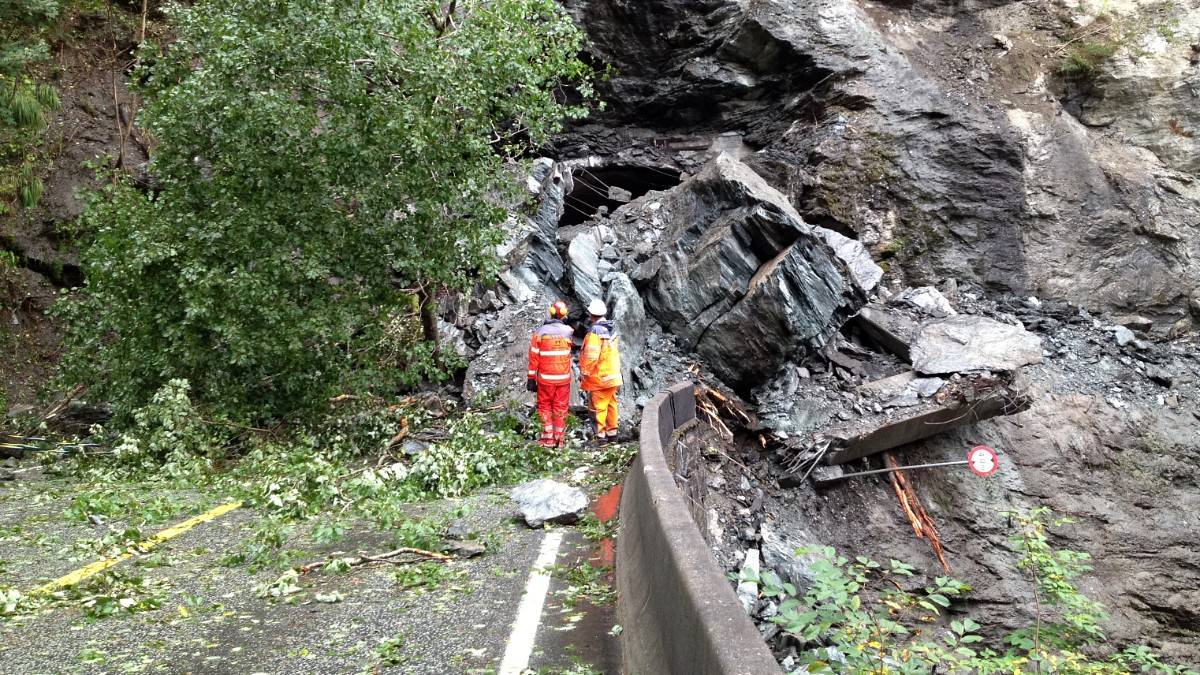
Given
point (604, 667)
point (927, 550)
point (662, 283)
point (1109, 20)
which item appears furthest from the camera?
point (1109, 20)

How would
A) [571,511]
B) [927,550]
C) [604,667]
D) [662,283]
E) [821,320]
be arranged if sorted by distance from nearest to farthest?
[604,667] < [571,511] < [927,550] < [821,320] < [662,283]

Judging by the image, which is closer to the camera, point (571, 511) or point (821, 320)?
point (571, 511)

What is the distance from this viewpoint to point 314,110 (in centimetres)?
970

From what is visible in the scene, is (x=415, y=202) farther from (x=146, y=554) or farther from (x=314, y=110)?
(x=146, y=554)

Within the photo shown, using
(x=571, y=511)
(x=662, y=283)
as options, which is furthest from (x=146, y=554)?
(x=662, y=283)

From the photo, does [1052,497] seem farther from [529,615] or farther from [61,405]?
[61,405]

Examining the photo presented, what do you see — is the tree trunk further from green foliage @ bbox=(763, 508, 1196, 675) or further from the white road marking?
green foliage @ bbox=(763, 508, 1196, 675)

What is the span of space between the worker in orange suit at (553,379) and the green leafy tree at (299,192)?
6.79 feet

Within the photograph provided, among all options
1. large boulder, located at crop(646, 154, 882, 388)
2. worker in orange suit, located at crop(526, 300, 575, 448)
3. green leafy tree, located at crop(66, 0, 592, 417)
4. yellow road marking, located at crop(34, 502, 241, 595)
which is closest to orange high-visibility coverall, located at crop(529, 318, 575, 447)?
worker in orange suit, located at crop(526, 300, 575, 448)

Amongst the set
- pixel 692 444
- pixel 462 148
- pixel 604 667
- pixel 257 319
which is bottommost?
pixel 692 444

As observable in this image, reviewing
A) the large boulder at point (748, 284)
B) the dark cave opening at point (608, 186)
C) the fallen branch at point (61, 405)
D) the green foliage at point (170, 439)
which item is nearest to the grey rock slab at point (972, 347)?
the large boulder at point (748, 284)

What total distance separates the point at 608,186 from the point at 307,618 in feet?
53.3

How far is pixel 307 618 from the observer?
4082 mm

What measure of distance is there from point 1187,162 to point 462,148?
51.6 ft
